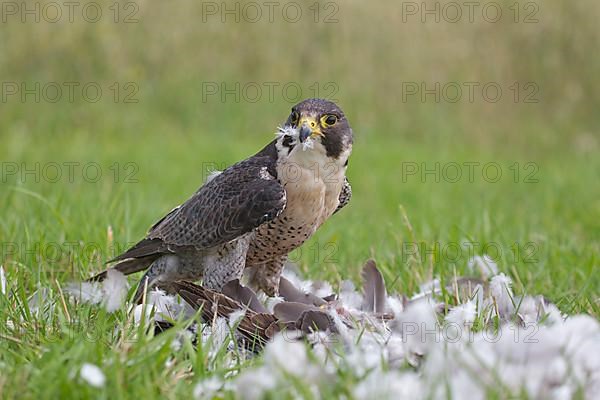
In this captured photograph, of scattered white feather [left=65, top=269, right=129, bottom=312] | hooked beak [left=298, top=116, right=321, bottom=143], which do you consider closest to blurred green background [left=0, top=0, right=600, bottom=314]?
scattered white feather [left=65, top=269, right=129, bottom=312]

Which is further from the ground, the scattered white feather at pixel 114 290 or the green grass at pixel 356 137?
the scattered white feather at pixel 114 290

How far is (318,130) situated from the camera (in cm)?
368

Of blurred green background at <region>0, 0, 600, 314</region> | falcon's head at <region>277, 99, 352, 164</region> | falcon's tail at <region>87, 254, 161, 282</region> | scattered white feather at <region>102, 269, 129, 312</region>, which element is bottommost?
blurred green background at <region>0, 0, 600, 314</region>

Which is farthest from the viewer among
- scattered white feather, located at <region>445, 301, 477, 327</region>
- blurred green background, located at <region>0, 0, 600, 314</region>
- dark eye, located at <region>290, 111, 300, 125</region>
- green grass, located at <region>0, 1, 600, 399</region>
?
blurred green background, located at <region>0, 0, 600, 314</region>

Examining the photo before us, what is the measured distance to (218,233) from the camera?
3875 millimetres

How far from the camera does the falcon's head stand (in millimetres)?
3668

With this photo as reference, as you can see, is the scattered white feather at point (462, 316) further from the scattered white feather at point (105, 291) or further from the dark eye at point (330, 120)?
the scattered white feather at point (105, 291)

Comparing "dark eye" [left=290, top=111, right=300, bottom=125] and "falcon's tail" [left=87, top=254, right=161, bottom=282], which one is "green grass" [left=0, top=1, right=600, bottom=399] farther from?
"dark eye" [left=290, top=111, right=300, bottom=125]

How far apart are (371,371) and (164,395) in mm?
608

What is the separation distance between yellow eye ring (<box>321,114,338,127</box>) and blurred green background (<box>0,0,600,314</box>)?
3007mm

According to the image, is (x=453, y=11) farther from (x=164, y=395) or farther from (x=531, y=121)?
(x=164, y=395)

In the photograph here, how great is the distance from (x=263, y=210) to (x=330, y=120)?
448 mm

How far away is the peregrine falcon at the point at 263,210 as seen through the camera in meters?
3.74

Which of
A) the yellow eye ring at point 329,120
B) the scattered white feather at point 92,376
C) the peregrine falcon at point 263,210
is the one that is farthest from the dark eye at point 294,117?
the scattered white feather at point 92,376
